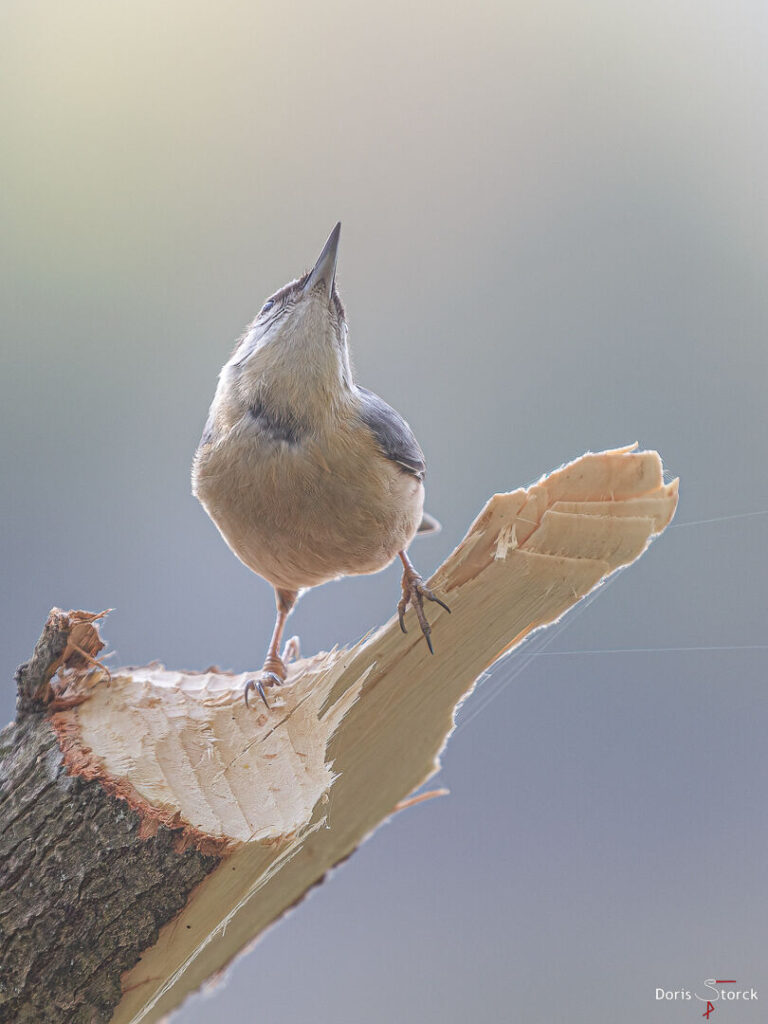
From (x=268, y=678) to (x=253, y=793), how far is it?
1.43 feet

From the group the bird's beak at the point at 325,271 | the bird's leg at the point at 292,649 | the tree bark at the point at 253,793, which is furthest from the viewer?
the bird's leg at the point at 292,649

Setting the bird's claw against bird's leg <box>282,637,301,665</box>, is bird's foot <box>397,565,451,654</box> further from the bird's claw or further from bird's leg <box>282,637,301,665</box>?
bird's leg <box>282,637,301,665</box>

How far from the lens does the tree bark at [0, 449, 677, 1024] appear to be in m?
A: 1.62

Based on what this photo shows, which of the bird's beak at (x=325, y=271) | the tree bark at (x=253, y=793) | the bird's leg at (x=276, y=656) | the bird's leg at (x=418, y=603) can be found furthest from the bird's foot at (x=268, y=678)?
the bird's beak at (x=325, y=271)

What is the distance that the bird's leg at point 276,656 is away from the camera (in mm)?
2027

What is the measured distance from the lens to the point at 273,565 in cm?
238

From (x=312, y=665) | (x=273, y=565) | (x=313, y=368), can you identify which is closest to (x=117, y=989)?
(x=312, y=665)

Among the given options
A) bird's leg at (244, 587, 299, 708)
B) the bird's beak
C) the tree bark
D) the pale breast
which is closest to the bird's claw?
bird's leg at (244, 587, 299, 708)

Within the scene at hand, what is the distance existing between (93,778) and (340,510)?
2.79 feet

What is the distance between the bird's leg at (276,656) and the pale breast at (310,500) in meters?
0.28

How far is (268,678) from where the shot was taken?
6.95 feet

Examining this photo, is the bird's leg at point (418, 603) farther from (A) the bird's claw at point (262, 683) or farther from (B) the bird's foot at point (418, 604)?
(A) the bird's claw at point (262, 683)

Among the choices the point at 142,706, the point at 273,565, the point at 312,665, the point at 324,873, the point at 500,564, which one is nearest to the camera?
A: the point at 324,873

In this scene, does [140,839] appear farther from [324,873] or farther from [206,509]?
[206,509]
